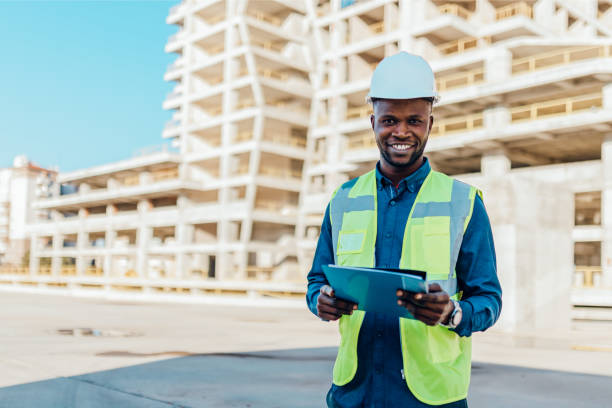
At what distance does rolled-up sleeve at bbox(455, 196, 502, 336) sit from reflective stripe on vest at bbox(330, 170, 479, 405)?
0.04 meters

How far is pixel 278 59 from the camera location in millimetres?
50250

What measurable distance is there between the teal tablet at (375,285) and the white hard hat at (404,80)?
71cm

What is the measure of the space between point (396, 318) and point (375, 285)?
34 centimetres

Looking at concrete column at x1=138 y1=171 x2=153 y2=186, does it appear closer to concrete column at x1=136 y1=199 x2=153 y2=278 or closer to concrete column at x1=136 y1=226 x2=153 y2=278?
concrete column at x1=136 y1=199 x2=153 y2=278

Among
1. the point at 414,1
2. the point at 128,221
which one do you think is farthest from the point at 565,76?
the point at 128,221

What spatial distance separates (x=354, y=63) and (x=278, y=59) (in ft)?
28.0

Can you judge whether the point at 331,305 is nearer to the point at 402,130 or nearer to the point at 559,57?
the point at 402,130

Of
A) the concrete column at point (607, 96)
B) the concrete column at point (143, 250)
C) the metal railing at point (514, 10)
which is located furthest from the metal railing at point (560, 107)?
the concrete column at point (143, 250)

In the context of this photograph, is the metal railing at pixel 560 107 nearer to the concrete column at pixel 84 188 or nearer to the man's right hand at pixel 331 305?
the man's right hand at pixel 331 305

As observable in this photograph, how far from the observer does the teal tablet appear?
192 cm

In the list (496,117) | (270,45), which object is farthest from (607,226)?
(270,45)

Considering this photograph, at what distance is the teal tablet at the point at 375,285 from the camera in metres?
1.92

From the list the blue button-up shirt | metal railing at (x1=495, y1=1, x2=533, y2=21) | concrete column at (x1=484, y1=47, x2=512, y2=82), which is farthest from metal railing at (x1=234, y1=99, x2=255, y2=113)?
the blue button-up shirt

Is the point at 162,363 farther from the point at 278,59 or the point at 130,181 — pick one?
the point at 130,181
